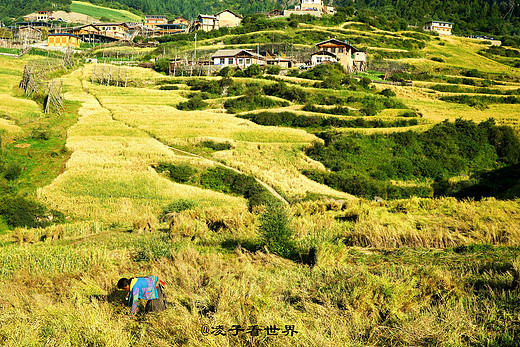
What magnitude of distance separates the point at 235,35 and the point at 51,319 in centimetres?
11042

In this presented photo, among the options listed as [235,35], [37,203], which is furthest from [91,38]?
[37,203]

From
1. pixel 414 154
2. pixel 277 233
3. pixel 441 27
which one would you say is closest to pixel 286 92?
pixel 414 154

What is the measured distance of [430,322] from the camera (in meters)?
6.39

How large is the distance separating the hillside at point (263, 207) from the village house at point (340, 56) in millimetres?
4478

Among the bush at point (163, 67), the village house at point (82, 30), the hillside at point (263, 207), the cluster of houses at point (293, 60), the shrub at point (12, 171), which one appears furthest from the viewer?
the village house at point (82, 30)

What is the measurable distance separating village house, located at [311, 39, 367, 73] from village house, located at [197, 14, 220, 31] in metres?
59.5

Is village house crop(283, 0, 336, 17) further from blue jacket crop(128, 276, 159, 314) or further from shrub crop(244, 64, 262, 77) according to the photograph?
blue jacket crop(128, 276, 159, 314)

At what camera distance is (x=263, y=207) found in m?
18.3

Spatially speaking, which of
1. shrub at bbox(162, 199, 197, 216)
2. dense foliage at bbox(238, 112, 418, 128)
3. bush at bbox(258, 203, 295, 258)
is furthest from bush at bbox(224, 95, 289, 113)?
bush at bbox(258, 203, 295, 258)

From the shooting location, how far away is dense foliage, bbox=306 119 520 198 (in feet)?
117

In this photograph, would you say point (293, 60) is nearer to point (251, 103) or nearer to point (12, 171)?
point (251, 103)

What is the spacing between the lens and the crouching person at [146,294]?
294 inches

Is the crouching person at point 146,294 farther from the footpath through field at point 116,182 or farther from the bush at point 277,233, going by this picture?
the footpath through field at point 116,182

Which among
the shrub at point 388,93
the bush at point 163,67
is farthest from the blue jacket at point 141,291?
the bush at point 163,67
